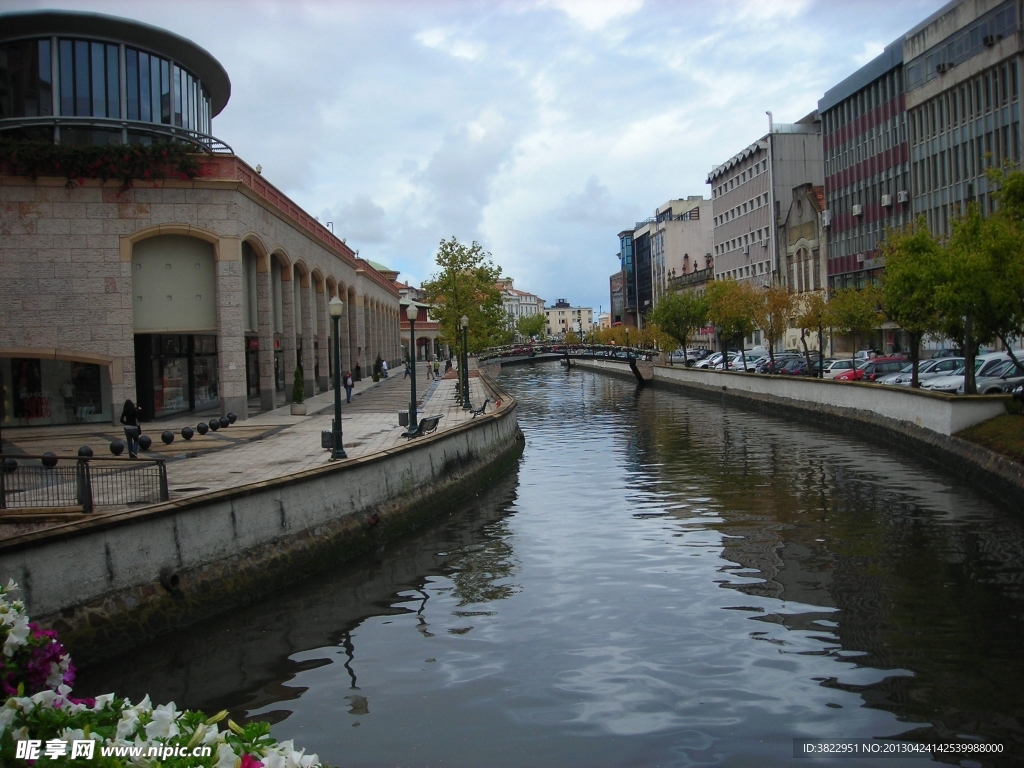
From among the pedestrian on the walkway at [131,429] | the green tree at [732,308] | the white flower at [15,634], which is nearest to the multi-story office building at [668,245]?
the green tree at [732,308]

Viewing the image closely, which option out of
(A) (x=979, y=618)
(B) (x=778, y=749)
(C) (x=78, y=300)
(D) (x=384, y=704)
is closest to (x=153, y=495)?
(D) (x=384, y=704)

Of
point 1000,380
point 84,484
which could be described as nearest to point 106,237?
point 84,484

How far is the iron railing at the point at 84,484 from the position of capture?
15.2 m

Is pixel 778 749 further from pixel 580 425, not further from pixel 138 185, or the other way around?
pixel 580 425

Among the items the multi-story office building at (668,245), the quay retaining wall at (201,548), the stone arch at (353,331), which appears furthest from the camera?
the multi-story office building at (668,245)

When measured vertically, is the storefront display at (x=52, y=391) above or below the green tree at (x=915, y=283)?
below

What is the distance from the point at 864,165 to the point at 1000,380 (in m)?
39.4

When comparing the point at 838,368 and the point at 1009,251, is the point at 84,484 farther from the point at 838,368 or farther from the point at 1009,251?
the point at 838,368

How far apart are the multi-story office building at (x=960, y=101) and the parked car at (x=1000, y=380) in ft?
49.8

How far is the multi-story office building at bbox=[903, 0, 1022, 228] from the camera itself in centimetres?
4878

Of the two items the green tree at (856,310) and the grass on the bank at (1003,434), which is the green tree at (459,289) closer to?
the green tree at (856,310)

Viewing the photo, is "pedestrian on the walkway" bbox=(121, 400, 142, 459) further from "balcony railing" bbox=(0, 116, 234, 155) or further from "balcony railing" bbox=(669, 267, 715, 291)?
"balcony railing" bbox=(669, 267, 715, 291)

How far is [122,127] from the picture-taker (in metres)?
35.6
